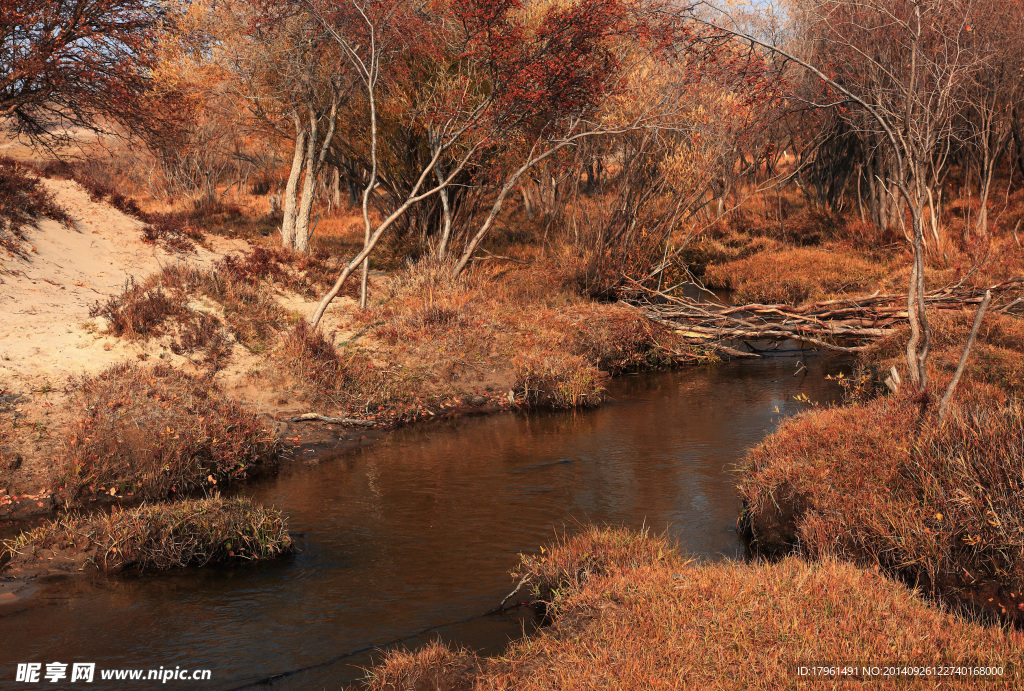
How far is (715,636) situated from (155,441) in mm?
7745

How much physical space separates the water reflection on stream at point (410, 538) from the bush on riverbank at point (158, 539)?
200 mm

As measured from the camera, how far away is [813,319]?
1719cm

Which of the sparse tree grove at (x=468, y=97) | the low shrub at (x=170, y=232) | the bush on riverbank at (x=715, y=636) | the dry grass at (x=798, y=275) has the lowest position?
the bush on riverbank at (x=715, y=636)

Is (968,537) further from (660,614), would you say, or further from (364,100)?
(364,100)

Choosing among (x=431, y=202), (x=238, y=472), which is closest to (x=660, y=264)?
(x=431, y=202)

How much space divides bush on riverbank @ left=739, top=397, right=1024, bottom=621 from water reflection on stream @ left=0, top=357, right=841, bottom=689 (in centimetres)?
86

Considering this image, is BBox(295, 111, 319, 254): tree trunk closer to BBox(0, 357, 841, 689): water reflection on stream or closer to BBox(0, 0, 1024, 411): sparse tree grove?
BBox(0, 0, 1024, 411): sparse tree grove

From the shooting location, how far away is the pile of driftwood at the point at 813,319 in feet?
55.5

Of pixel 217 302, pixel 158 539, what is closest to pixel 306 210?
pixel 217 302

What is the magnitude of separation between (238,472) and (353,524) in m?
2.42

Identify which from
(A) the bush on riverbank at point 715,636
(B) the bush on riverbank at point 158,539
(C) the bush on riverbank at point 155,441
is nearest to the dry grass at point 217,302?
(C) the bush on riverbank at point 155,441

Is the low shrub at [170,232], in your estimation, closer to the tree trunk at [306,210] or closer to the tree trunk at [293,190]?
the tree trunk at [293,190]

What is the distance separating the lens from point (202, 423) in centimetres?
1055

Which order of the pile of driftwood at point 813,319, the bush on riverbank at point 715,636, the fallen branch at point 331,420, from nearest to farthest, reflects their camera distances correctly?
the bush on riverbank at point 715,636 < the fallen branch at point 331,420 < the pile of driftwood at point 813,319
